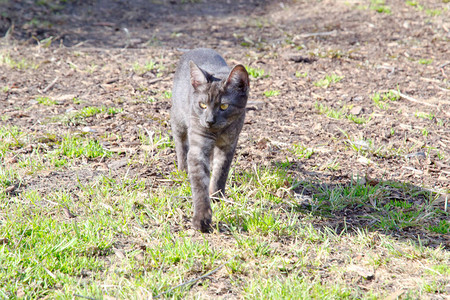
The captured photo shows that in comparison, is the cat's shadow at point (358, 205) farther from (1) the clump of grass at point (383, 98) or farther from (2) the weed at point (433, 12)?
(2) the weed at point (433, 12)

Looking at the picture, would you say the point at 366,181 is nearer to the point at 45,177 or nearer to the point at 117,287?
the point at 117,287

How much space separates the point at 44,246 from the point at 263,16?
32.9 feet

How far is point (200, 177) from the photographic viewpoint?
12.7ft

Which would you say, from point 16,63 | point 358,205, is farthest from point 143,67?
point 358,205

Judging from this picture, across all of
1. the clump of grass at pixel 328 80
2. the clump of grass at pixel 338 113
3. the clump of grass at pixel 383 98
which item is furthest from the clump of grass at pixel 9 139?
the clump of grass at pixel 383 98

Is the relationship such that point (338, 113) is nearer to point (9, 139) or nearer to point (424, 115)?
point (424, 115)

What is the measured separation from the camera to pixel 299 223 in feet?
12.3

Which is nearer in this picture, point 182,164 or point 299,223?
point 299,223

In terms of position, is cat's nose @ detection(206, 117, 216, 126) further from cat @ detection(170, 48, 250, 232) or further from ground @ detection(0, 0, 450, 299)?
ground @ detection(0, 0, 450, 299)

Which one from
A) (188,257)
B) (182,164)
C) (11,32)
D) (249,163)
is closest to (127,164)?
(182,164)

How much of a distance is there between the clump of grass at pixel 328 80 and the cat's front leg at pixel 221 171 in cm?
342

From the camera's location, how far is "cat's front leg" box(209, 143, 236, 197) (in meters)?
4.11

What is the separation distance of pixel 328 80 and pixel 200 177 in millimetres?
4040

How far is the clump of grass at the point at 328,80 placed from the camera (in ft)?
23.1
